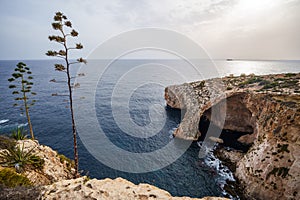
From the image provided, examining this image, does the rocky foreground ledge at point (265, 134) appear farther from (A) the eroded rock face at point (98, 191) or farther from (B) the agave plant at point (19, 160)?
(B) the agave plant at point (19, 160)

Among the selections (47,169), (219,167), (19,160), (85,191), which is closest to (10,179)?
(19,160)

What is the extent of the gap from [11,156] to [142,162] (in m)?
17.9

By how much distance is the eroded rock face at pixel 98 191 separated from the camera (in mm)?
8492

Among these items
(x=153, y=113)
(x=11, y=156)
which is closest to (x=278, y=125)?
(x=11, y=156)

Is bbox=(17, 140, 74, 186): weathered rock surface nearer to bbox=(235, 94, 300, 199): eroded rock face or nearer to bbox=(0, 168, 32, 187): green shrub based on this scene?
bbox=(0, 168, 32, 187): green shrub

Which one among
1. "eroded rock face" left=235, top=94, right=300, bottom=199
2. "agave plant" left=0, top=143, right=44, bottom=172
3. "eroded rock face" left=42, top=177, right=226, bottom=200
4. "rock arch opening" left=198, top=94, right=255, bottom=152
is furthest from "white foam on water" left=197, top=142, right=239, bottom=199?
"agave plant" left=0, top=143, right=44, bottom=172

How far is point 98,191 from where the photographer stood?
28.9 feet

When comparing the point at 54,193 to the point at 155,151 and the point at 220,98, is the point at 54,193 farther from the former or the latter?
the point at 220,98

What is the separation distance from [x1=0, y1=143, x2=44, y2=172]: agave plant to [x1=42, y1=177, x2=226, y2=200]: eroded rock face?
620 cm

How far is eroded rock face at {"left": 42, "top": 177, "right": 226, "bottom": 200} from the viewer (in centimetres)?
849

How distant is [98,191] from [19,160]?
30.9 ft

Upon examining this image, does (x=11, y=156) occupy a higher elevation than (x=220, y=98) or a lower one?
lower

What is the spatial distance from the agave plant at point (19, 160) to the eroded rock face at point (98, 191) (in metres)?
6.20

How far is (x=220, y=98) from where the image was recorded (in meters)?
32.5
